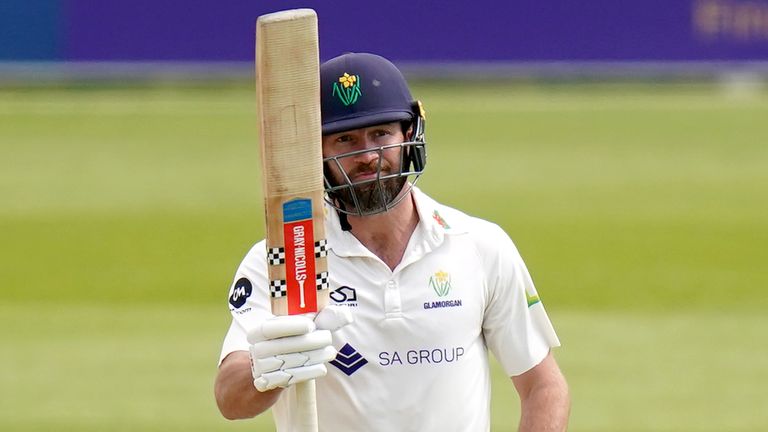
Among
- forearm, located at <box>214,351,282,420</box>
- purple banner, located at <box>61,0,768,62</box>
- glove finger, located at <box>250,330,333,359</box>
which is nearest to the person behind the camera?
glove finger, located at <box>250,330,333,359</box>

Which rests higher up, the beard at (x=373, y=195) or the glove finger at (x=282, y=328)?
the beard at (x=373, y=195)

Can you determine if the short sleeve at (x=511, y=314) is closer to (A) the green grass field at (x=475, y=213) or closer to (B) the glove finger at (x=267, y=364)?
(B) the glove finger at (x=267, y=364)

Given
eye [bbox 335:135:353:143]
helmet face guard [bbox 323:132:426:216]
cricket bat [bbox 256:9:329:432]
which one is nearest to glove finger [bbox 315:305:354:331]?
cricket bat [bbox 256:9:329:432]

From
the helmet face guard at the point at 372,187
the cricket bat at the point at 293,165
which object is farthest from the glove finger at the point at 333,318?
the helmet face guard at the point at 372,187

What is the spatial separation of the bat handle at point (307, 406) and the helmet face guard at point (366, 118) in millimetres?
522

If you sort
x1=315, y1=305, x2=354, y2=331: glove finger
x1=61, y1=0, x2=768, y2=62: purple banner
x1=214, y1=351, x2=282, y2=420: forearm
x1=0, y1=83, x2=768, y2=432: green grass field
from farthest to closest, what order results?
x1=61, y1=0, x2=768, y2=62: purple banner
x1=0, y1=83, x2=768, y2=432: green grass field
x1=214, y1=351, x2=282, y2=420: forearm
x1=315, y1=305, x2=354, y2=331: glove finger

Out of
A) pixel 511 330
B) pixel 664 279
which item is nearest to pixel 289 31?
pixel 511 330

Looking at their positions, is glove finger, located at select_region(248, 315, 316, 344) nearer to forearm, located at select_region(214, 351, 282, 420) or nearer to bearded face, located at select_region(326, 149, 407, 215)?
forearm, located at select_region(214, 351, 282, 420)

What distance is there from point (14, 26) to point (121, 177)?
20.3 feet

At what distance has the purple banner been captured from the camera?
20531mm

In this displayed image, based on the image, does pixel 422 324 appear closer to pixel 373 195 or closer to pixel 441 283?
pixel 441 283

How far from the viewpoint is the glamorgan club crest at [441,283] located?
151 inches

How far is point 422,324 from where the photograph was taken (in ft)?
12.5

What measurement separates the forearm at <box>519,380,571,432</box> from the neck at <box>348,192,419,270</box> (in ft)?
1.70
